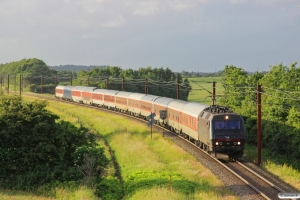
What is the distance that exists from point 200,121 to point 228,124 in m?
3.70

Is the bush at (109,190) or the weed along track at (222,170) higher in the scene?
the weed along track at (222,170)

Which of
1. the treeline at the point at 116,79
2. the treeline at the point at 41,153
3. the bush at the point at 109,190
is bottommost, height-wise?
the bush at the point at 109,190

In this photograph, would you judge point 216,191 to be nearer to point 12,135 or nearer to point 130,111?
point 12,135

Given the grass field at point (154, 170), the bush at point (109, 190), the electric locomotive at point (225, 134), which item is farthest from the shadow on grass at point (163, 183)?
the electric locomotive at point (225, 134)

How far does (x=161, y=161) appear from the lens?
102 ft

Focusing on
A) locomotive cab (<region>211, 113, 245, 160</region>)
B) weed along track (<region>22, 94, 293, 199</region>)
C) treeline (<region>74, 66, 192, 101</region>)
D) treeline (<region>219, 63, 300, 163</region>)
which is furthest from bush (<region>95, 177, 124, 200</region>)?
treeline (<region>74, 66, 192, 101</region>)

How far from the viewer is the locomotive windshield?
29.0 meters

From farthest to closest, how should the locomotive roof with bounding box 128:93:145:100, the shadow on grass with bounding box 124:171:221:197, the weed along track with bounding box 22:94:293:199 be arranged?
the locomotive roof with bounding box 128:93:145:100 → the shadow on grass with bounding box 124:171:221:197 → the weed along track with bounding box 22:94:293:199

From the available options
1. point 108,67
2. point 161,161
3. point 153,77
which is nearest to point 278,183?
point 161,161

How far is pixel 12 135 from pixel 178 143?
51.9ft

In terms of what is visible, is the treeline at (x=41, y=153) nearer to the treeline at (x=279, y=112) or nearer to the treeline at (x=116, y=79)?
the treeline at (x=279, y=112)

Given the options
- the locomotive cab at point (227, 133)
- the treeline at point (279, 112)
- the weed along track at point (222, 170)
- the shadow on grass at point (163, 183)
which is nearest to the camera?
the weed along track at point (222, 170)

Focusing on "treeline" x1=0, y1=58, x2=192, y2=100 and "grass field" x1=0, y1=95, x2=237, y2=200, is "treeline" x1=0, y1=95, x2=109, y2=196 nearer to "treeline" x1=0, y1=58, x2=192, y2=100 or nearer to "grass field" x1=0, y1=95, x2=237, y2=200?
"grass field" x1=0, y1=95, x2=237, y2=200

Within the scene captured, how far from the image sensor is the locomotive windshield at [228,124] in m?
29.0
